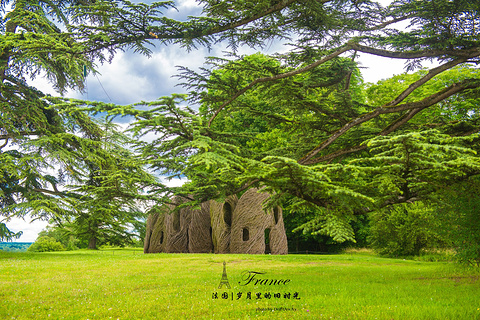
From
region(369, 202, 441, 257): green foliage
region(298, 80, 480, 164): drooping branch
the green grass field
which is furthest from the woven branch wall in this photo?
region(298, 80, 480, 164): drooping branch

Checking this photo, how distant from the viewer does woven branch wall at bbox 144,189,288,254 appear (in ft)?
59.4

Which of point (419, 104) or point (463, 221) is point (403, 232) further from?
point (419, 104)

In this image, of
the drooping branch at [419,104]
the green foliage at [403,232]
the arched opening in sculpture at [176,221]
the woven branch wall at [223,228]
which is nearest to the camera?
the drooping branch at [419,104]

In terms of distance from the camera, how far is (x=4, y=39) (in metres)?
14.1

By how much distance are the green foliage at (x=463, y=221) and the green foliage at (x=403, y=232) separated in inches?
287

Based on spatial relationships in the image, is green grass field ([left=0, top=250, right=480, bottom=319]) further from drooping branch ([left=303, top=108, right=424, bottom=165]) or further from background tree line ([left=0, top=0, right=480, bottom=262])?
drooping branch ([left=303, top=108, right=424, bottom=165])

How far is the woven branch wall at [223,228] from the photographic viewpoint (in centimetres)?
1809

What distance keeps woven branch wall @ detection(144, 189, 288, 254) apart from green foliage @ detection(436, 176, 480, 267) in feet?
28.0

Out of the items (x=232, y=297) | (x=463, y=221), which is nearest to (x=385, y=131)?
(x=463, y=221)

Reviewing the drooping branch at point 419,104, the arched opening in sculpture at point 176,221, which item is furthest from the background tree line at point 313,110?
the arched opening in sculpture at point 176,221

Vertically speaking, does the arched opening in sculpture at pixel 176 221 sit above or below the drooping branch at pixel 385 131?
below

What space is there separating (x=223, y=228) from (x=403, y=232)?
9743 mm

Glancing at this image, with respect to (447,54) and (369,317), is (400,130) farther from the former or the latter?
(369,317)

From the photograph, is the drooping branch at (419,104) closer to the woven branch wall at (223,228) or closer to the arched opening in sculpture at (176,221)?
the woven branch wall at (223,228)
